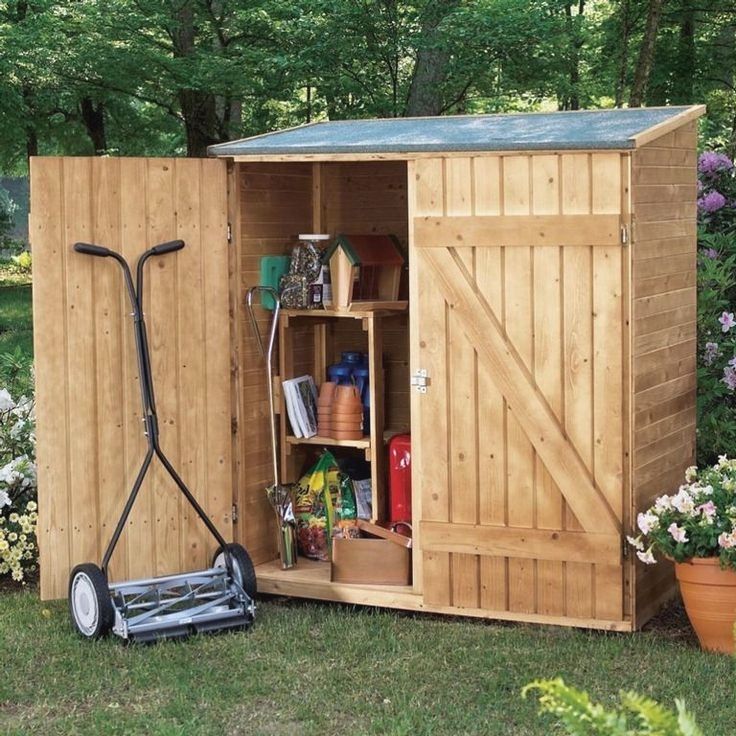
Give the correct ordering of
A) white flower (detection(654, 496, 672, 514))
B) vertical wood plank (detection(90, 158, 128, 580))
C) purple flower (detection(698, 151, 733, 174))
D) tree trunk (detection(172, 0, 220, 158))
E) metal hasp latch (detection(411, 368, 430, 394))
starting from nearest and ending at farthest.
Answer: white flower (detection(654, 496, 672, 514))
metal hasp latch (detection(411, 368, 430, 394))
vertical wood plank (detection(90, 158, 128, 580))
purple flower (detection(698, 151, 733, 174))
tree trunk (detection(172, 0, 220, 158))

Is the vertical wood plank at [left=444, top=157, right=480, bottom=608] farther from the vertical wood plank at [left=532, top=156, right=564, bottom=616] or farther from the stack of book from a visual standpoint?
the stack of book

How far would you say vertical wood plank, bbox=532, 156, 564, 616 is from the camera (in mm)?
5008

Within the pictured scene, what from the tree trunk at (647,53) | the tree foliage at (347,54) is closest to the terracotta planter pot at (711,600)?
the tree trunk at (647,53)

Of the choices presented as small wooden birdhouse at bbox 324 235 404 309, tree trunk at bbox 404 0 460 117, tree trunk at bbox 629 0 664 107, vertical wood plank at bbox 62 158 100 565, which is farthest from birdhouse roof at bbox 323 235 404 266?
tree trunk at bbox 404 0 460 117

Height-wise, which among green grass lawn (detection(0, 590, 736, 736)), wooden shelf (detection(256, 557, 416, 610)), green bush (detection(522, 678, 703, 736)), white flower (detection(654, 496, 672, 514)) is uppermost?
Answer: green bush (detection(522, 678, 703, 736))

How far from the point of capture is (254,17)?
1272cm

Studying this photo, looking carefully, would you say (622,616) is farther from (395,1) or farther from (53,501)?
(395,1)

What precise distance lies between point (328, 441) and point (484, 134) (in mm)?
1465

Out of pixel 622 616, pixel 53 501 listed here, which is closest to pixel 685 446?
pixel 622 616

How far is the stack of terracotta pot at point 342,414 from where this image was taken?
5.83 meters

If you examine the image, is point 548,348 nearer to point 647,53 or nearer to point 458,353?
point 458,353

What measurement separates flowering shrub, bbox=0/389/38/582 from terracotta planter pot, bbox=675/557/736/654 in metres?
2.78

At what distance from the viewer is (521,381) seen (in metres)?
5.10

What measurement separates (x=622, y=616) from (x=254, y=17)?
29.3ft
